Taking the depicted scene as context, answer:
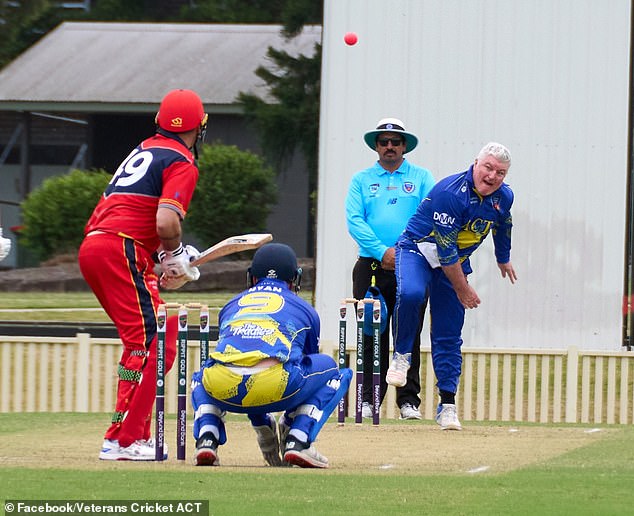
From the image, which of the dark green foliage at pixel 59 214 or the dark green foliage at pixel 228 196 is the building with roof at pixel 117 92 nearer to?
the dark green foliage at pixel 228 196

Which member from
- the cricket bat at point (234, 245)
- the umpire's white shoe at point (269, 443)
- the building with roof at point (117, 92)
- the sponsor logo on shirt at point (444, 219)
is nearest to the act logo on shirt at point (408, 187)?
the sponsor logo on shirt at point (444, 219)

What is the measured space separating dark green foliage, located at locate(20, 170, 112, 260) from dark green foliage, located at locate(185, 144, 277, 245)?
2.26 m

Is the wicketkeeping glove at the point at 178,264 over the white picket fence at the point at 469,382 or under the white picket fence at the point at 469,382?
over

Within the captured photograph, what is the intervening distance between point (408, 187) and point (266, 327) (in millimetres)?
3727

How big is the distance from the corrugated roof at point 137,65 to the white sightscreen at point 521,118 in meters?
23.6

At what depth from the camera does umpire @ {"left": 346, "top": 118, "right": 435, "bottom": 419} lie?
10.9 metres

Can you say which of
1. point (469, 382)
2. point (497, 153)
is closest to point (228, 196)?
point (469, 382)

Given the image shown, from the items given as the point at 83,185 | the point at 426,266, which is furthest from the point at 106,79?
the point at 426,266

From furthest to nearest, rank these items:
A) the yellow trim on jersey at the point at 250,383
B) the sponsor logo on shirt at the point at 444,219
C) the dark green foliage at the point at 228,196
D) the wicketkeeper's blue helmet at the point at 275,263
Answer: the dark green foliage at the point at 228,196, the sponsor logo on shirt at the point at 444,219, the wicketkeeper's blue helmet at the point at 275,263, the yellow trim on jersey at the point at 250,383

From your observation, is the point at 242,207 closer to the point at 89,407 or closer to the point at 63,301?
the point at 63,301

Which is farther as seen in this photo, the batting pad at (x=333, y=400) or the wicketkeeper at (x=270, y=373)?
the batting pad at (x=333, y=400)

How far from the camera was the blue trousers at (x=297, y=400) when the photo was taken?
750 centimetres

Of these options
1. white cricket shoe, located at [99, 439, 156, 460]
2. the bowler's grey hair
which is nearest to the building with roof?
the bowler's grey hair

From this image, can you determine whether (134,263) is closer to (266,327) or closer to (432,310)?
(266,327)
